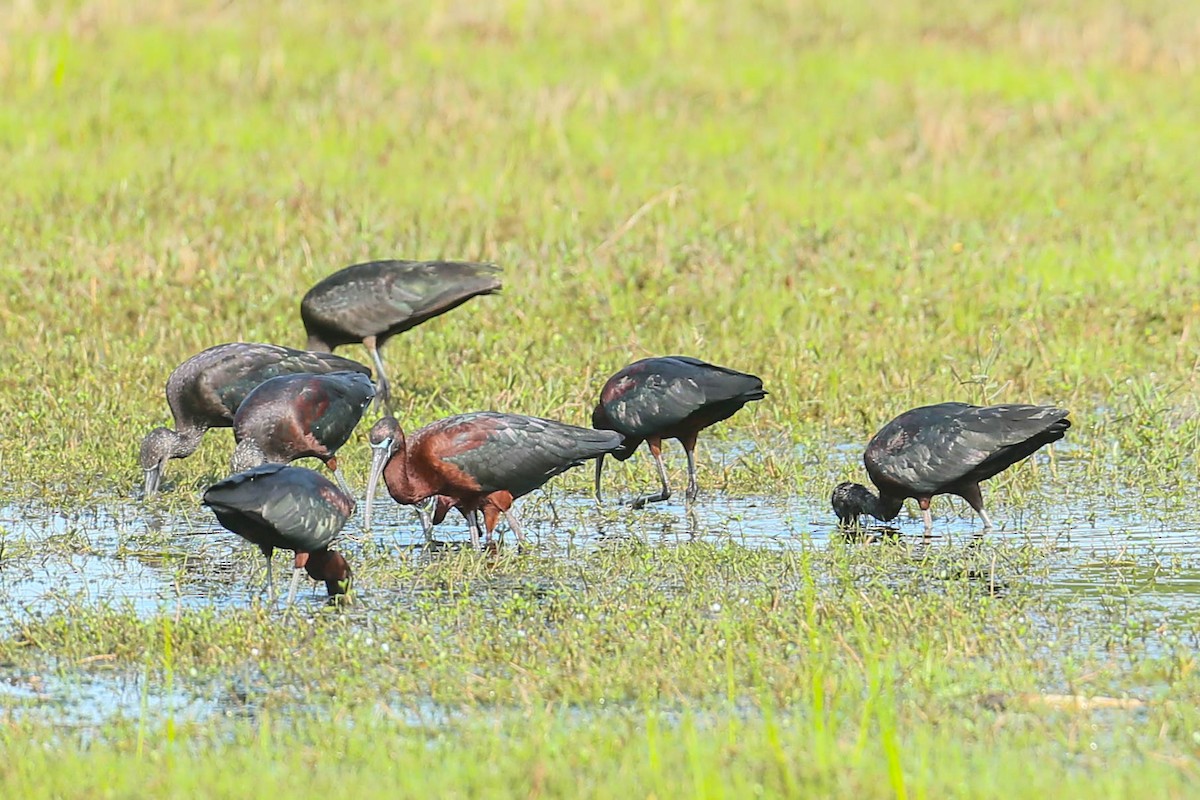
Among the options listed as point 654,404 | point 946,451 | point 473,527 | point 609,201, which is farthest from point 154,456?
point 609,201

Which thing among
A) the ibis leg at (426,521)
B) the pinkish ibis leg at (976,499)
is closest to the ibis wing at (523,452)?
the ibis leg at (426,521)

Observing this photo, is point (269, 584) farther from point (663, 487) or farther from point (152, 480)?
point (663, 487)

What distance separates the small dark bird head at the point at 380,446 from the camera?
8.08m

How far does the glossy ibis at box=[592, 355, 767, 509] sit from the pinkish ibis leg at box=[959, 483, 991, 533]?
1.07 metres

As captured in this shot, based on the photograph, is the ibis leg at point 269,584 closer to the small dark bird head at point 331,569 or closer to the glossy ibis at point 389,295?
the small dark bird head at point 331,569

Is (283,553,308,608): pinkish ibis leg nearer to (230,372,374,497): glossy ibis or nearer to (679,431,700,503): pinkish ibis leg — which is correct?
(230,372,374,497): glossy ibis

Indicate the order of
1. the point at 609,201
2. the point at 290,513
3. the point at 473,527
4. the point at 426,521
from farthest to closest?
the point at 609,201, the point at 426,521, the point at 473,527, the point at 290,513

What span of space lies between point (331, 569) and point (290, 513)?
34 cm

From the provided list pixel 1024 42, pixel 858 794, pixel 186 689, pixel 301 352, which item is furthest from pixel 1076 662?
pixel 1024 42

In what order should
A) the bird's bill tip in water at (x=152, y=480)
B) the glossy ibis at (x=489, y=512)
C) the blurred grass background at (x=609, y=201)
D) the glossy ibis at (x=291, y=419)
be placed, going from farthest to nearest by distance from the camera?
1. the blurred grass background at (x=609, y=201)
2. the bird's bill tip in water at (x=152, y=480)
3. the glossy ibis at (x=291, y=419)
4. the glossy ibis at (x=489, y=512)

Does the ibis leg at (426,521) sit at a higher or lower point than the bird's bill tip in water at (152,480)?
higher

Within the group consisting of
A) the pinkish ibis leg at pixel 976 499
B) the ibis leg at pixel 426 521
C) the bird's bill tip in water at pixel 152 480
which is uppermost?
the pinkish ibis leg at pixel 976 499

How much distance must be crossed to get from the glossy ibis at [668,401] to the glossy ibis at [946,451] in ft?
2.39

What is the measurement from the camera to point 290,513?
22.2 ft
